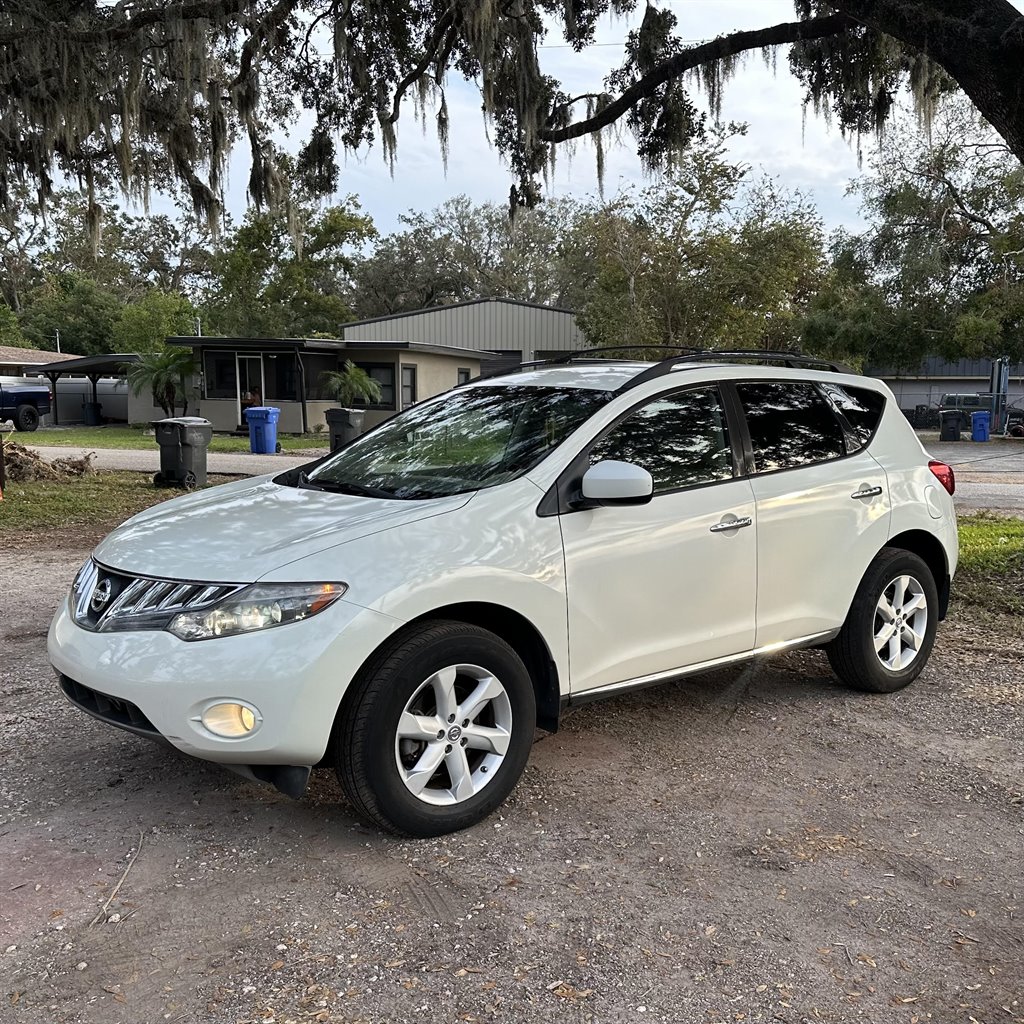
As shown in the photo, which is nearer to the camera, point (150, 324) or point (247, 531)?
point (247, 531)

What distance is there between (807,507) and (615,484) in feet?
4.23

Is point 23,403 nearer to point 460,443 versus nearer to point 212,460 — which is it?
point 212,460

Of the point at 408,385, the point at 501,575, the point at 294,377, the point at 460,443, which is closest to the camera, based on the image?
the point at 501,575

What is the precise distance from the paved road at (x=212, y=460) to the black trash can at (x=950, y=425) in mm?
18465

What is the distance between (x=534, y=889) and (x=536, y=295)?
5489cm

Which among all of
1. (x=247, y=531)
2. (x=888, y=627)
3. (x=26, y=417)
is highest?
(x=26, y=417)

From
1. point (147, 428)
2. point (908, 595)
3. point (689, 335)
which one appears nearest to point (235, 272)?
point (147, 428)

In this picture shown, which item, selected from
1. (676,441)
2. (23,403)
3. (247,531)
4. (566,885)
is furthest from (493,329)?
(566,885)

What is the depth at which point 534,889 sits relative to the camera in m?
3.00

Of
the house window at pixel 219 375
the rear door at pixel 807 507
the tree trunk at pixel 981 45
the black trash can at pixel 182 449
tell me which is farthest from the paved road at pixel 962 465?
the rear door at pixel 807 507

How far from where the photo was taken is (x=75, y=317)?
179 ft

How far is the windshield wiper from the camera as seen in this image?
3.84 meters

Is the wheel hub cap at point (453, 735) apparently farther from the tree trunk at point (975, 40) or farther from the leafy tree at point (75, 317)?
the leafy tree at point (75, 317)

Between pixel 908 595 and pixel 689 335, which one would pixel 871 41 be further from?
pixel 689 335
